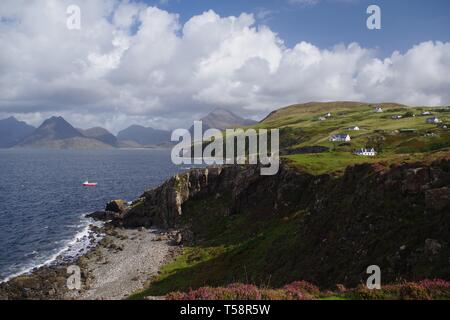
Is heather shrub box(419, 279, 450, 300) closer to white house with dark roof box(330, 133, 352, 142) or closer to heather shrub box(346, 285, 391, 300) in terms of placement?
heather shrub box(346, 285, 391, 300)

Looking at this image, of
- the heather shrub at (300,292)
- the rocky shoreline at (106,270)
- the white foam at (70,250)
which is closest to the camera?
the heather shrub at (300,292)

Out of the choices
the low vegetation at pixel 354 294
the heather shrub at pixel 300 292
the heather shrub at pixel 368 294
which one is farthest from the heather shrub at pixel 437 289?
the heather shrub at pixel 300 292

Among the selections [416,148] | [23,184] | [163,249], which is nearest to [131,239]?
[163,249]

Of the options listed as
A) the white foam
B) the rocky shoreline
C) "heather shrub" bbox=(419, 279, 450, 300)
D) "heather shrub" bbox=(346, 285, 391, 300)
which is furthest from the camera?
the white foam

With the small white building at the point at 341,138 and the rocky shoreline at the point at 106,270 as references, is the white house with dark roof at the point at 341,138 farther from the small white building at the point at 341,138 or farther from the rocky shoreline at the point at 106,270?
the rocky shoreline at the point at 106,270

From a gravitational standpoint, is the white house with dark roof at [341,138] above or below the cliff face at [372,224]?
above

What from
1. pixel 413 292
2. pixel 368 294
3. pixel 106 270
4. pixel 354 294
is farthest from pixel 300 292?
pixel 106 270

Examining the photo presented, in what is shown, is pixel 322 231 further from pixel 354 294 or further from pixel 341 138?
pixel 341 138

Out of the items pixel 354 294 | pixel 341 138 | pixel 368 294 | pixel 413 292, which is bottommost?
pixel 354 294

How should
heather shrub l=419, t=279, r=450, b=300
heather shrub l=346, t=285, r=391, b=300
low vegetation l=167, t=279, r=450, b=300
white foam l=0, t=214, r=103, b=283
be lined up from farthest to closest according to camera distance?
white foam l=0, t=214, r=103, b=283
heather shrub l=346, t=285, r=391, b=300
low vegetation l=167, t=279, r=450, b=300
heather shrub l=419, t=279, r=450, b=300

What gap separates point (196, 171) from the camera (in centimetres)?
10400

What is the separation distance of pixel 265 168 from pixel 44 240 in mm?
54860

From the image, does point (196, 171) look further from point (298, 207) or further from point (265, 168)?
point (298, 207)

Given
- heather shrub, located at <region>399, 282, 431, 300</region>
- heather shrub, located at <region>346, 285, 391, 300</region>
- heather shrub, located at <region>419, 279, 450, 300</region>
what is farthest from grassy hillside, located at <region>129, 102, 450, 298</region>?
heather shrub, located at <region>419, 279, 450, 300</region>
